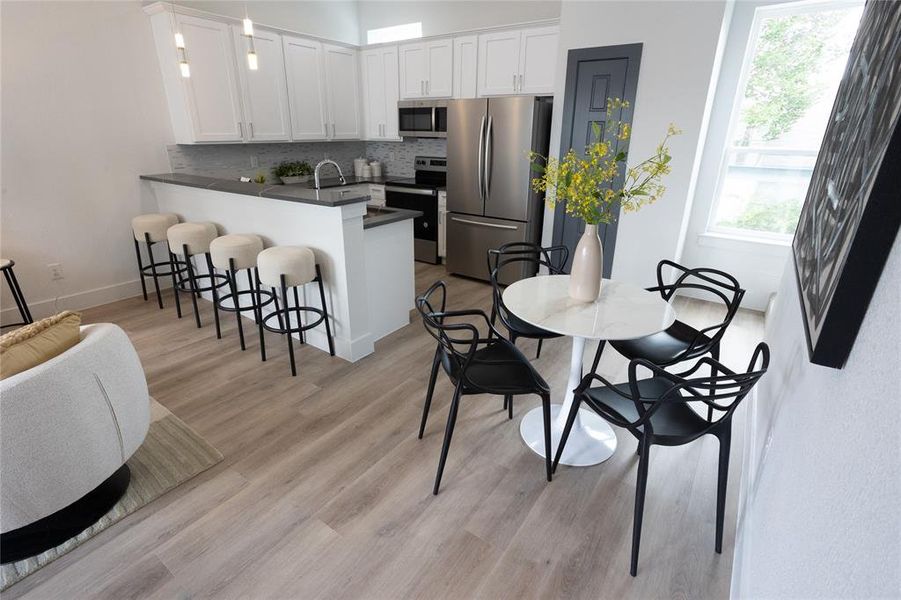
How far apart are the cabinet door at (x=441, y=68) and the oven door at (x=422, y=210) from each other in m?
1.10

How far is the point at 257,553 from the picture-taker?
171 centimetres

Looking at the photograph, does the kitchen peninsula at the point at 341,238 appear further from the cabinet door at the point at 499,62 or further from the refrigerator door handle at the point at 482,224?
the cabinet door at the point at 499,62

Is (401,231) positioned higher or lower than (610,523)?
higher

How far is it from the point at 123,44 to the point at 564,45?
375cm

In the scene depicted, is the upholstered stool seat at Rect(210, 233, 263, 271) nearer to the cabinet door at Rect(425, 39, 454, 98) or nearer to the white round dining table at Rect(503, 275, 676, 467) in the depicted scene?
the white round dining table at Rect(503, 275, 676, 467)

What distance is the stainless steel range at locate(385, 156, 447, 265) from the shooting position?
5141 millimetres

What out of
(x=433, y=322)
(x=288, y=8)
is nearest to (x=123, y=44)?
(x=288, y=8)

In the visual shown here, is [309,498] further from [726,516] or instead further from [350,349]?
[726,516]

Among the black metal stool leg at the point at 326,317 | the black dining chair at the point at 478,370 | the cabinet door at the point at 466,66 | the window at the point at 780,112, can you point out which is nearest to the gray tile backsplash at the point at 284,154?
the cabinet door at the point at 466,66

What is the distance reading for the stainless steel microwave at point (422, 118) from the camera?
4.91 m

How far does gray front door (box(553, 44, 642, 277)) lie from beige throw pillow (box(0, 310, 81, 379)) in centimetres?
354

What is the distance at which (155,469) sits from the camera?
2109 millimetres

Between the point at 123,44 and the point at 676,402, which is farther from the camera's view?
the point at 123,44

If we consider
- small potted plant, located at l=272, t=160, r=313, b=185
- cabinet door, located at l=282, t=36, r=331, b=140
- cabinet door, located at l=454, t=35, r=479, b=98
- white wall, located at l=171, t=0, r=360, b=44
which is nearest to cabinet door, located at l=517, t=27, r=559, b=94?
cabinet door, located at l=454, t=35, r=479, b=98
